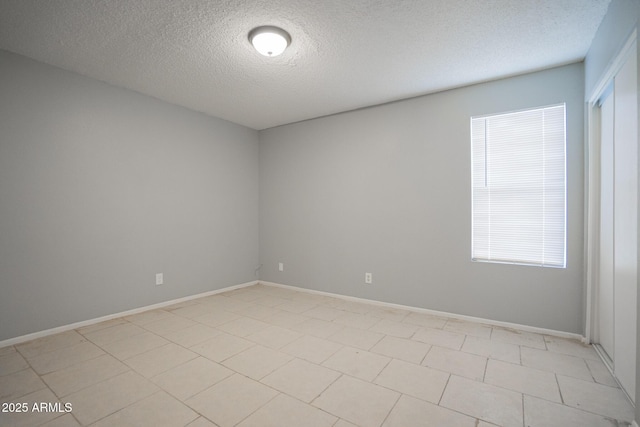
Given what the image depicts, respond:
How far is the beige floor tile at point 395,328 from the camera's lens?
283 centimetres

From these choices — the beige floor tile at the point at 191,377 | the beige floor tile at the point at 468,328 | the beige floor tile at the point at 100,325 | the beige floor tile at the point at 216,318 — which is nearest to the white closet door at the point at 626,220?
the beige floor tile at the point at 468,328

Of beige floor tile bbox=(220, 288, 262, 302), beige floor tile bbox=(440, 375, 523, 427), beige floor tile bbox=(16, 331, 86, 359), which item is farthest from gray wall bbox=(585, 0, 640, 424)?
beige floor tile bbox=(16, 331, 86, 359)

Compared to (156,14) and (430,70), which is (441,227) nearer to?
(430,70)

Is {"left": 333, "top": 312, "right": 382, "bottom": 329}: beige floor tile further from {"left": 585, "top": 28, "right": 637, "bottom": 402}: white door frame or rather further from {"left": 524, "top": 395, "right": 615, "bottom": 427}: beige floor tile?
{"left": 585, "top": 28, "right": 637, "bottom": 402}: white door frame

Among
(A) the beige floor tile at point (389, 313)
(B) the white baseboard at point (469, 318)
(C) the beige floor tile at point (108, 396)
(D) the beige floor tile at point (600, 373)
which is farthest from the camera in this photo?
(A) the beige floor tile at point (389, 313)

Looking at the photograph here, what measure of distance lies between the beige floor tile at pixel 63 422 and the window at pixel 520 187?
354 centimetres

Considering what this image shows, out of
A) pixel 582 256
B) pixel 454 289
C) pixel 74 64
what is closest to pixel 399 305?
pixel 454 289

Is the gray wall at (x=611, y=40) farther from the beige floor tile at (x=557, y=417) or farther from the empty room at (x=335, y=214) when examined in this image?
the beige floor tile at (x=557, y=417)

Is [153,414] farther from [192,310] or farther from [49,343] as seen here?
[192,310]

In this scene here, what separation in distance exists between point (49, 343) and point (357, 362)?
9.05ft

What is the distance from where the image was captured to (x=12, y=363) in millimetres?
2223

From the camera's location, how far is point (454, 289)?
127 inches

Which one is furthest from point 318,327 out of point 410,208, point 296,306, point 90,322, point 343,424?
point 90,322

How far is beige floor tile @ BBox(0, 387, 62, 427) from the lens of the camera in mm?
1593
